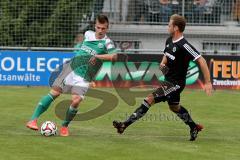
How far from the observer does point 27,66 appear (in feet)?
69.4

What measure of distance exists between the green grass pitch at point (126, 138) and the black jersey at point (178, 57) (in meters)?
1.00

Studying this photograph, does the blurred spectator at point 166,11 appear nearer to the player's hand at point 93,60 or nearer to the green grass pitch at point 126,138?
the green grass pitch at point 126,138

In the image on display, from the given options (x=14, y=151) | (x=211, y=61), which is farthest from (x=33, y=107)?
(x=211, y=61)

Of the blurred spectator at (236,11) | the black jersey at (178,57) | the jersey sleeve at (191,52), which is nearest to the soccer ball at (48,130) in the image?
the black jersey at (178,57)

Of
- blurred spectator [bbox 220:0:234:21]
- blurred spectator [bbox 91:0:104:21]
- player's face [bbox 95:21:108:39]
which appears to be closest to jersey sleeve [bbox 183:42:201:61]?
player's face [bbox 95:21:108:39]

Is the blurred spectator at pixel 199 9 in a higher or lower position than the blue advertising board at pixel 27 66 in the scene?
higher

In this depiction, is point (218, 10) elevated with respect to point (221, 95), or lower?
elevated

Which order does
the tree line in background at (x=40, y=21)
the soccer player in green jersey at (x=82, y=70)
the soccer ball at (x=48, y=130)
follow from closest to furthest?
the soccer ball at (x=48, y=130) → the soccer player in green jersey at (x=82, y=70) → the tree line in background at (x=40, y=21)

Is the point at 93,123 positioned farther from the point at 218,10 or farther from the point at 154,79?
the point at 218,10

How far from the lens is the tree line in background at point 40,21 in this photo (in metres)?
24.5

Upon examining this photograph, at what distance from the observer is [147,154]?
9438 millimetres

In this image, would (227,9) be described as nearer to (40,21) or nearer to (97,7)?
(97,7)

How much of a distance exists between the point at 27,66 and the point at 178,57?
11030 mm

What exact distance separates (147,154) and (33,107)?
6221mm
